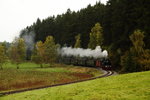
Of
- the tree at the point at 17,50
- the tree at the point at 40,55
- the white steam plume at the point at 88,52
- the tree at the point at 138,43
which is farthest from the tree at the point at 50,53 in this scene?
the tree at the point at 138,43

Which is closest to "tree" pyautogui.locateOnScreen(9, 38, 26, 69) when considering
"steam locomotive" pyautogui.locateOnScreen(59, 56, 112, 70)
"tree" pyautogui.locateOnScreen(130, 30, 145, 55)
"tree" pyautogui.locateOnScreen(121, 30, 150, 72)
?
"steam locomotive" pyautogui.locateOnScreen(59, 56, 112, 70)

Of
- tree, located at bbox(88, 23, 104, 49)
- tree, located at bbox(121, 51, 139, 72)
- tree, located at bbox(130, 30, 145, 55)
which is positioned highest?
tree, located at bbox(88, 23, 104, 49)

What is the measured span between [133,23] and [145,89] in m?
38.5

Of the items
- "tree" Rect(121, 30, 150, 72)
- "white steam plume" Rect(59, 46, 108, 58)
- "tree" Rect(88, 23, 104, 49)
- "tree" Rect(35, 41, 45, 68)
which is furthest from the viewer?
"tree" Rect(35, 41, 45, 68)

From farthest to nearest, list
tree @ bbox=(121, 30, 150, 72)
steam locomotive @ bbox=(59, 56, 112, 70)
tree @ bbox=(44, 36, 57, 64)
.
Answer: tree @ bbox=(44, 36, 57, 64)
steam locomotive @ bbox=(59, 56, 112, 70)
tree @ bbox=(121, 30, 150, 72)

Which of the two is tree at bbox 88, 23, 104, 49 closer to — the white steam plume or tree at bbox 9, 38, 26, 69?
the white steam plume

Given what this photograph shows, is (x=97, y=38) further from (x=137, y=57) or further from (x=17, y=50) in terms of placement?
(x=17, y=50)

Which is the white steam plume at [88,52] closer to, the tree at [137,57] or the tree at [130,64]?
the tree at [130,64]

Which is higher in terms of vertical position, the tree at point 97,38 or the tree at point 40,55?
the tree at point 97,38

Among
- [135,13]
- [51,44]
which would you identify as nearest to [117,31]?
[135,13]

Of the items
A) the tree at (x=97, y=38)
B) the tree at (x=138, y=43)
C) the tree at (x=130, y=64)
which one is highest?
the tree at (x=97, y=38)

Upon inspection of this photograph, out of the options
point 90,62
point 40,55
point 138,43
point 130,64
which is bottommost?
point 130,64

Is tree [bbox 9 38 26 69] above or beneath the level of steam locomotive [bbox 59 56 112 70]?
above

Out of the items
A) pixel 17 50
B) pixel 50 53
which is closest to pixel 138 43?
pixel 50 53
